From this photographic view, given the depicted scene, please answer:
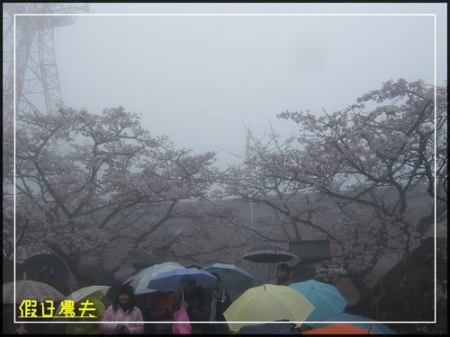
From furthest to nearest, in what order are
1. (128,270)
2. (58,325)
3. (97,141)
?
1. (128,270)
2. (97,141)
3. (58,325)

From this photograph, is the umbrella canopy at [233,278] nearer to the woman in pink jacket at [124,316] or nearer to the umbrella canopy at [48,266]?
the woman in pink jacket at [124,316]

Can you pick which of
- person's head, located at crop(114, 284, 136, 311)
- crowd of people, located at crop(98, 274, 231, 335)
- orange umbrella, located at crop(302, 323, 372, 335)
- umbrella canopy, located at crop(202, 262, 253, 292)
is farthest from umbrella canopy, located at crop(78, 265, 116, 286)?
orange umbrella, located at crop(302, 323, 372, 335)

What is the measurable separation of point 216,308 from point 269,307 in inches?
41.6

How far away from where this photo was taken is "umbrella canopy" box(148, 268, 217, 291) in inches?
243

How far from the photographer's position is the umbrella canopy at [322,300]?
18.5ft

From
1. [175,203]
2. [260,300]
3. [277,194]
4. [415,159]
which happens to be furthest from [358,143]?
[260,300]

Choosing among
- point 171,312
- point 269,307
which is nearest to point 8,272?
point 171,312

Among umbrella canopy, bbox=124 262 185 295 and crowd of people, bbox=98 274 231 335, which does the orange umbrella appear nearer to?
crowd of people, bbox=98 274 231 335

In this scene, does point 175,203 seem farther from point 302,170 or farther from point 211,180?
point 302,170

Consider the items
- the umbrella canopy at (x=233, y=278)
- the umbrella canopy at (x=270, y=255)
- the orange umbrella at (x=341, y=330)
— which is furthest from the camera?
the umbrella canopy at (x=270, y=255)

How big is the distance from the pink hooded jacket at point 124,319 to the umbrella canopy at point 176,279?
0.75 metres

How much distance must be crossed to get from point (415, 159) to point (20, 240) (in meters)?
6.83

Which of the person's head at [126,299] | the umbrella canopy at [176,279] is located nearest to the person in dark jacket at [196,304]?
the umbrella canopy at [176,279]

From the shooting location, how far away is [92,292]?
20.7ft
